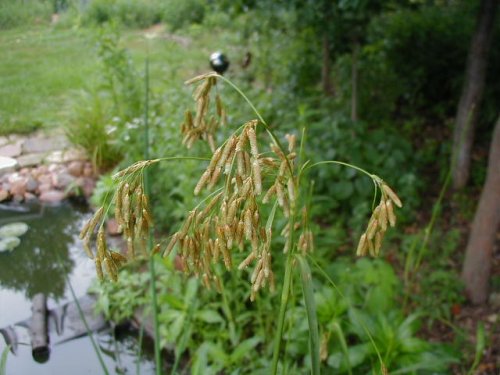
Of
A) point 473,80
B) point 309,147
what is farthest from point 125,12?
point 473,80

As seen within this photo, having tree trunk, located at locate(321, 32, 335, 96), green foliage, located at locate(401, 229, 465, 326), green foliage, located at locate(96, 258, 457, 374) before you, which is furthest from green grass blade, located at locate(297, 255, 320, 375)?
tree trunk, located at locate(321, 32, 335, 96)

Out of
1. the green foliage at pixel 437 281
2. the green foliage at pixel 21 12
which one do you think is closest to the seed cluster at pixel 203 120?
the green foliage at pixel 21 12

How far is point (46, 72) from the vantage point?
2.65 metres

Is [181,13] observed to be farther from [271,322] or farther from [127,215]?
[127,215]

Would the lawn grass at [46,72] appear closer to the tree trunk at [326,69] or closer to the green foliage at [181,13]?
the tree trunk at [326,69]

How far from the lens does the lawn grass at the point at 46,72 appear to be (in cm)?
212

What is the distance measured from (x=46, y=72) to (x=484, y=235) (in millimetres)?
2613

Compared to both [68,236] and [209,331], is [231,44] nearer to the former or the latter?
[68,236]

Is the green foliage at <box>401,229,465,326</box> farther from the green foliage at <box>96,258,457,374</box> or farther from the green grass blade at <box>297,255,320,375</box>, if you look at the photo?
the green grass blade at <box>297,255,320,375</box>

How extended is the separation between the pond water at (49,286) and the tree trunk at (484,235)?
1939 millimetres

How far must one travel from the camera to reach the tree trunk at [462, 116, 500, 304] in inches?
110

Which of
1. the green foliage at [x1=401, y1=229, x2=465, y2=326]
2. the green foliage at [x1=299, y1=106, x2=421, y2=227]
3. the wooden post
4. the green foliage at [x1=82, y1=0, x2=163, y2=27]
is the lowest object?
the green foliage at [x1=401, y1=229, x2=465, y2=326]

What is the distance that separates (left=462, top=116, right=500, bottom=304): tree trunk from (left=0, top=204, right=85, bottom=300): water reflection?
7.49 feet

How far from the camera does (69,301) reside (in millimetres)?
2832
